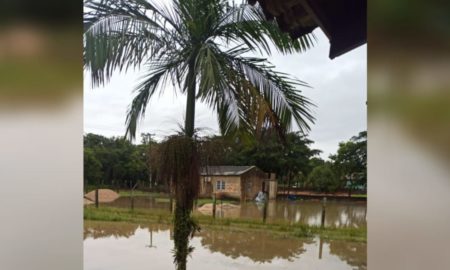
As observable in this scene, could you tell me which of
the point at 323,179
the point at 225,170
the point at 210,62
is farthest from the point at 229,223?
the point at 210,62

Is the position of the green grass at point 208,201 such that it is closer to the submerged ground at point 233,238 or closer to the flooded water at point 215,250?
the submerged ground at point 233,238

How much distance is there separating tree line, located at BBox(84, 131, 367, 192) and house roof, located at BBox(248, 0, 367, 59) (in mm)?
1132

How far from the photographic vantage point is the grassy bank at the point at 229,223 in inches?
102

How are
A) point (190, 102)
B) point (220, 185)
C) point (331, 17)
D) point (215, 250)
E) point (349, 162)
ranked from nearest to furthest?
point (331, 17) < point (349, 162) < point (190, 102) < point (220, 185) < point (215, 250)

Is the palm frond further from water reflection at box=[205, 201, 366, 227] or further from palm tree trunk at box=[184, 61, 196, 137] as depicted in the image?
water reflection at box=[205, 201, 366, 227]

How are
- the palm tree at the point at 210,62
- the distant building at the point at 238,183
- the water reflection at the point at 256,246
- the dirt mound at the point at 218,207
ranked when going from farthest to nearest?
the water reflection at the point at 256,246
the dirt mound at the point at 218,207
the distant building at the point at 238,183
the palm tree at the point at 210,62

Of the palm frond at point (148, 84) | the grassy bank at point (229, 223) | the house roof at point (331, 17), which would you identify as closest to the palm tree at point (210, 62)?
the palm frond at point (148, 84)

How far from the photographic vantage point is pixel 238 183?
8.70 ft

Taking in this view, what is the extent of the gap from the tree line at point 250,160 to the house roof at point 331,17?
3.71 ft

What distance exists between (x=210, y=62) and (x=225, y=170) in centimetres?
85

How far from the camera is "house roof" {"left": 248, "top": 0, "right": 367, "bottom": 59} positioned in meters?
0.78

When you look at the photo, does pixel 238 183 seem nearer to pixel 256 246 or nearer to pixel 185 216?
pixel 185 216

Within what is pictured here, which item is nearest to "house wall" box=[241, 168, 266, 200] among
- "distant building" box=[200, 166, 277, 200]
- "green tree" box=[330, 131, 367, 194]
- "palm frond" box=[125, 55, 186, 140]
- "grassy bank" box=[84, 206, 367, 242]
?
"distant building" box=[200, 166, 277, 200]
